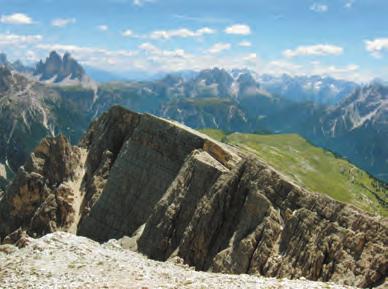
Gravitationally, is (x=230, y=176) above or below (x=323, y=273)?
above

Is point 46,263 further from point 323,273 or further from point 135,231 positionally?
point 135,231

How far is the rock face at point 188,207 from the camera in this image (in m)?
53.0

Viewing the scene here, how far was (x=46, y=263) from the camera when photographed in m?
47.3

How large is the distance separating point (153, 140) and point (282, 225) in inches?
1618

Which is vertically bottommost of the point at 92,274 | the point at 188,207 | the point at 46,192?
the point at 46,192

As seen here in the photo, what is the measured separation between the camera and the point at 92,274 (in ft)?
147

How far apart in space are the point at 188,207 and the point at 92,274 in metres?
32.6

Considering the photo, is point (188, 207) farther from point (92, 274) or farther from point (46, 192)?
point (46, 192)

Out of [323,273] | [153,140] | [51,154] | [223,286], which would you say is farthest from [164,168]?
[223,286]

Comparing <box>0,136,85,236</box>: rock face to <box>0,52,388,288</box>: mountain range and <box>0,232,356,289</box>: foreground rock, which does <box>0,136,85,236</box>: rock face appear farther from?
<box>0,232,356,289</box>: foreground rock

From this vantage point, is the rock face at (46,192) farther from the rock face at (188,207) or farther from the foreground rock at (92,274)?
the foreground rock at (92,274)

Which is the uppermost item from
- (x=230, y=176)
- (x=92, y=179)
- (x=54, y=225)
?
(x=230, y=176)

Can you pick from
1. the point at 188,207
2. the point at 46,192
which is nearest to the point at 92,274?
the point at 188,207

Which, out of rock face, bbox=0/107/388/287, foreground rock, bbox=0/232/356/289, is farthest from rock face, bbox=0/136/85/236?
foreground rock, bbox=0/232/356/289
